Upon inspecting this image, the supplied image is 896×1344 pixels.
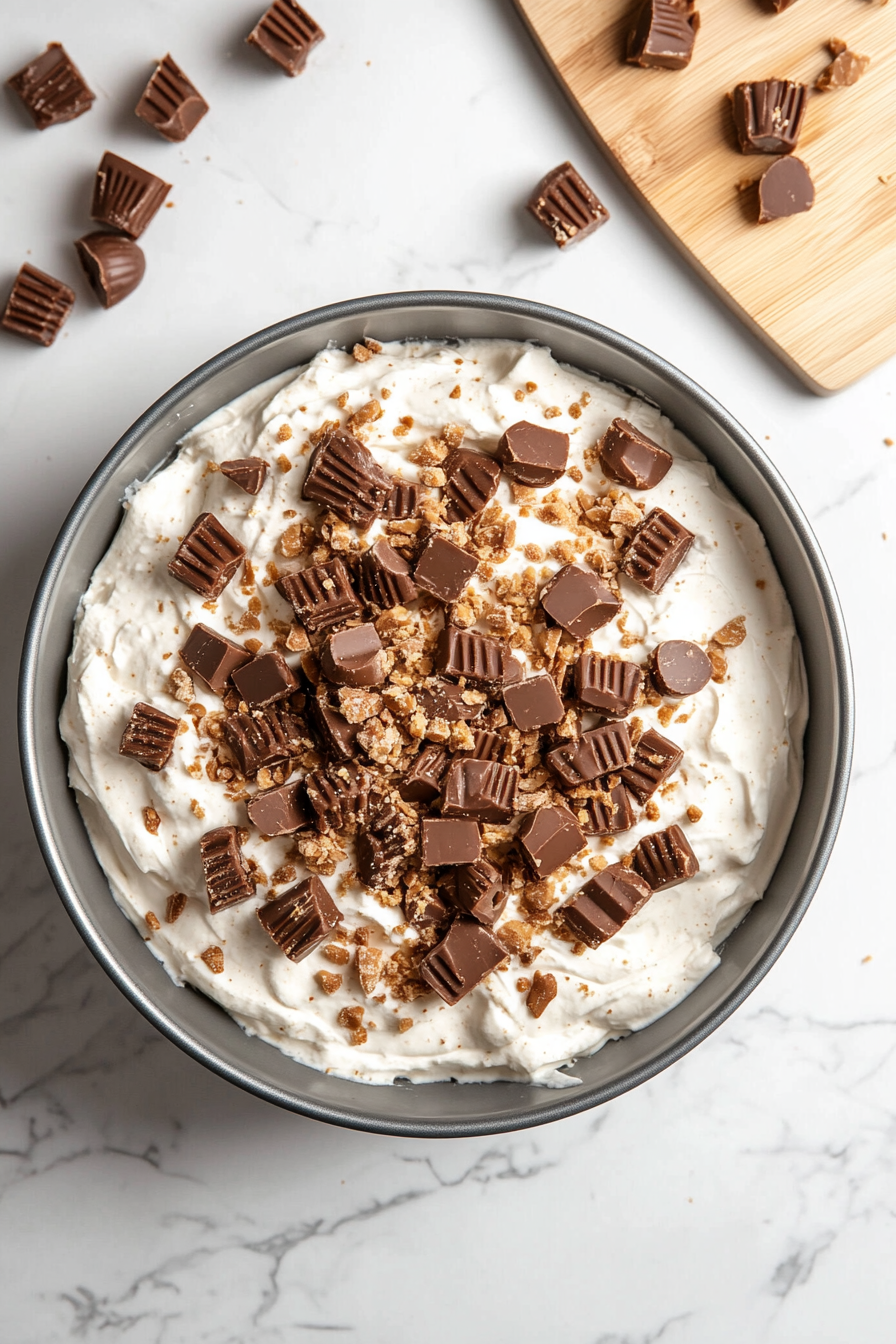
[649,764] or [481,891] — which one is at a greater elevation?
[649,764]

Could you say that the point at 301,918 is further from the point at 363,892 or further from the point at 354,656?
the point at 354,656

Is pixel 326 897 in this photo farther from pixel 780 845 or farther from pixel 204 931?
pixel 780 845

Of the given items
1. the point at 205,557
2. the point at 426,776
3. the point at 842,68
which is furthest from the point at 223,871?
the point at 842,68

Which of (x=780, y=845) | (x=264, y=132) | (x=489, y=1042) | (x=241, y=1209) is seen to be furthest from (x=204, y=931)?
(x=264, y=132)

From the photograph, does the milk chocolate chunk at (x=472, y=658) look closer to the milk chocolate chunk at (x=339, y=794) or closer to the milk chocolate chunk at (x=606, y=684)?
the milk chocolate chunk at (x=606, y=684)

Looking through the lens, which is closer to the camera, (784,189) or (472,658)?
(472,658)

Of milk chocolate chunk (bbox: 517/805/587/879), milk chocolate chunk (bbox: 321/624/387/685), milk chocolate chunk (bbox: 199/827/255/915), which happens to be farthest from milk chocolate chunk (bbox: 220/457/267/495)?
milk chocolate chunk (bbox: 517/805/587/879)
